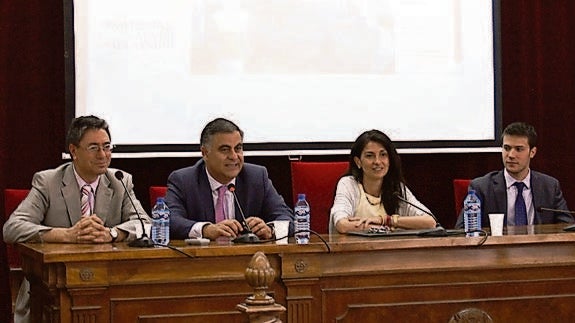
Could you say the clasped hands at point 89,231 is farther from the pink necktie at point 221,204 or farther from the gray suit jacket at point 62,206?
the pink necktie at point 221,204

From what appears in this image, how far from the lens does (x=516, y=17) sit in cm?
582

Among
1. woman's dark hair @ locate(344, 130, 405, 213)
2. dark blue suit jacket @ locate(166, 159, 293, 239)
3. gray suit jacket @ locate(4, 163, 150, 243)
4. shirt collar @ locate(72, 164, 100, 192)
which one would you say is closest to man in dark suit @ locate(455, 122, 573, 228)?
woman's dark hair @ locate(344, 130, 405, 213)

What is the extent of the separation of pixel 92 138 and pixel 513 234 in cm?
177

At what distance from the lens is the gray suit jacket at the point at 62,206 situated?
400 centimetres

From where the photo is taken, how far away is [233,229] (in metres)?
3.94

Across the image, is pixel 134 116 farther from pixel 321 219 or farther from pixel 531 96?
pixel 531 96

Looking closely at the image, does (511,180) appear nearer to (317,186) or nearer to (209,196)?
(317,186)

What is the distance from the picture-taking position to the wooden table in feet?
11.5

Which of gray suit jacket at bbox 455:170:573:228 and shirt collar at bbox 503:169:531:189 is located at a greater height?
shirt collar at bbox 503:169:531:189

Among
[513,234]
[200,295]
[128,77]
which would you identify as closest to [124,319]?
[200,295]

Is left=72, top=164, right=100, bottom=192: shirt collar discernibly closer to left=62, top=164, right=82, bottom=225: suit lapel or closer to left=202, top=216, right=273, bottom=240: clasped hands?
left=62, top=164, right=82, bottom=225: suit lapel

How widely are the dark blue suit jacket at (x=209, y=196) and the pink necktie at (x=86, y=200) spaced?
1.08ft

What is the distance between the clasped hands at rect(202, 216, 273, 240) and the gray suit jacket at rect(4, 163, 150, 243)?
0.29 meters

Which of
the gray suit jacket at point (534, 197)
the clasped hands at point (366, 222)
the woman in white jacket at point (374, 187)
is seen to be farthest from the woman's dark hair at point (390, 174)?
the gray suit jacket at point (534, 197)
